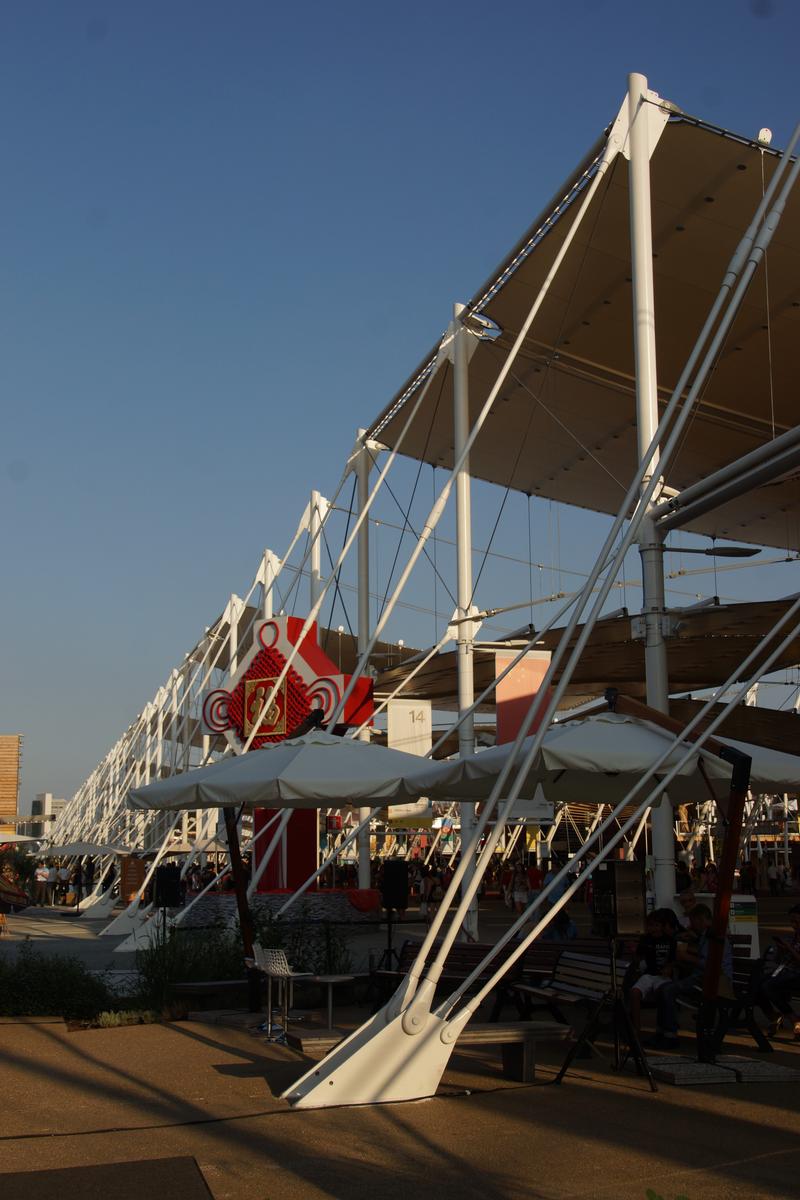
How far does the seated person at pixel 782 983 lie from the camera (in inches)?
376

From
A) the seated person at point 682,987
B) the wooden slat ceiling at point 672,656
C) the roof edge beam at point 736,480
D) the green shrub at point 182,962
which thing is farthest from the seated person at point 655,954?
the wooden slat ceiling at point 672,656

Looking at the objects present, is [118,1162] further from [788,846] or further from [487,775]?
[788,846]

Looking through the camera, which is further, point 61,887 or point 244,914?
point 61,887

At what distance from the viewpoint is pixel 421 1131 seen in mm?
6477

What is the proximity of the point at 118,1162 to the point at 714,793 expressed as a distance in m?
6.11

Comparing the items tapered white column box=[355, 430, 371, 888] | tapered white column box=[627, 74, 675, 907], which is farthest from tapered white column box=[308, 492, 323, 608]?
tapered white column box=[627, 74, 675, 907]

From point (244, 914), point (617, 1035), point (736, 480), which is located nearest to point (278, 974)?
point (244, 914)

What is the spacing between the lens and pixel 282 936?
12.9 m

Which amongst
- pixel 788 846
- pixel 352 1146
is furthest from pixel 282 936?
pixel 788 846

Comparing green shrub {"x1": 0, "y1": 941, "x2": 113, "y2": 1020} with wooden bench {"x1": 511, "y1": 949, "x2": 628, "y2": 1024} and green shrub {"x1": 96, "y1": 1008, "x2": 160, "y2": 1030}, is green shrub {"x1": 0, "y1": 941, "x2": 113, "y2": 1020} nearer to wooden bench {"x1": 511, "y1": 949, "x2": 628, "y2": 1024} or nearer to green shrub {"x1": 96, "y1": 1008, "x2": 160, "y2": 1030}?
green shrub {"x1": 96, "y1": 1008, "x2": 160, "y2": 1030}

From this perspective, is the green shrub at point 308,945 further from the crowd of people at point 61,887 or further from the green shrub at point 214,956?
the crowd of people at point 61,887

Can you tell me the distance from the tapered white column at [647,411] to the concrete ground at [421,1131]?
3547 mm

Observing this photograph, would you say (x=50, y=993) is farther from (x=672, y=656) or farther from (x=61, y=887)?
(x=61, y=887)

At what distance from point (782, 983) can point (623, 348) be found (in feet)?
39.3
